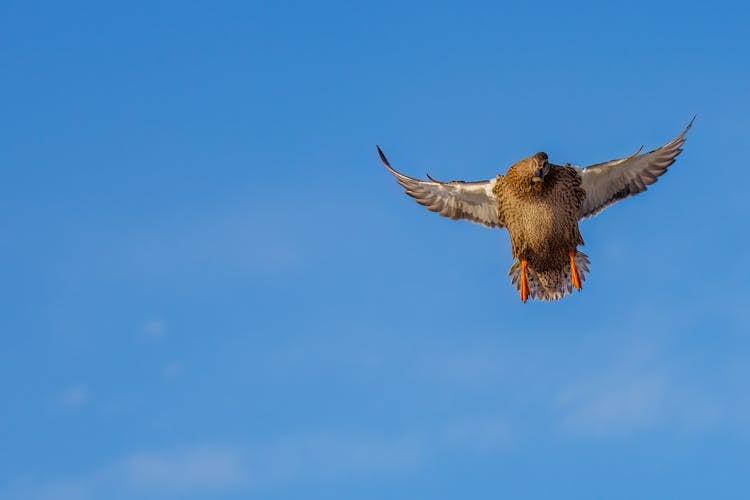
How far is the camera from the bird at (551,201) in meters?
19.5

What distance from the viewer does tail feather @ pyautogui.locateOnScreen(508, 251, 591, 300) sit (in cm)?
2025

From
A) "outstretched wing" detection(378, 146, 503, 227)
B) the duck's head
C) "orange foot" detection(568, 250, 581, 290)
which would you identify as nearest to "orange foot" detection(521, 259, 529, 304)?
"orange foot" detection(568, 250, 581, 290)

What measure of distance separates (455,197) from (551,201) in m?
2.11

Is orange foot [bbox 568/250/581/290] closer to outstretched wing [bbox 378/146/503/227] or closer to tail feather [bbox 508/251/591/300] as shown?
tail feather [bbox 508/251/591/300]

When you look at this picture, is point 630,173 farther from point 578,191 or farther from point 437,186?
point 437,186

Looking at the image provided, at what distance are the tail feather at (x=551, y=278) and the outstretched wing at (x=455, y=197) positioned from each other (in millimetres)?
967

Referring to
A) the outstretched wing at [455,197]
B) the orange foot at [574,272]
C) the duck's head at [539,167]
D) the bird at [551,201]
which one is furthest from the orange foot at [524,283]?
the duck's head at [539,167]

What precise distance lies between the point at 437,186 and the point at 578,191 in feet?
7.99

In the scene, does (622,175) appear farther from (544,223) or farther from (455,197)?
(455,197)

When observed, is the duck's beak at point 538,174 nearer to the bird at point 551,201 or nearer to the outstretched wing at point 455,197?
the bird at point 551,201

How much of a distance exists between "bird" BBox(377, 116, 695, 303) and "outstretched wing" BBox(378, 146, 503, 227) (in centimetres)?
2

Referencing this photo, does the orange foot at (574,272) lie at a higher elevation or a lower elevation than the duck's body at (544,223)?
lower

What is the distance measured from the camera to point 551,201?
19.5m

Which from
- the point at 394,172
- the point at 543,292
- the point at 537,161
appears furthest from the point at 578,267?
the point at 394,172
